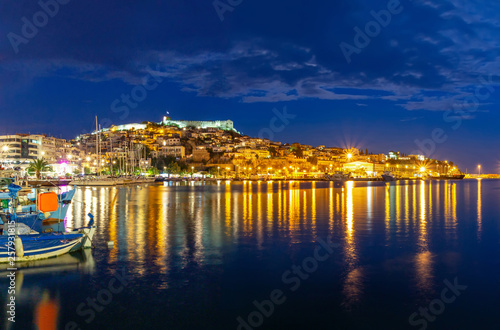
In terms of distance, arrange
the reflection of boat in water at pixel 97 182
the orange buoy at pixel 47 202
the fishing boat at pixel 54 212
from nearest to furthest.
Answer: the orange buoy at pixel 47 202, the fishing boat at pixel 54 212, the reflection of boat in water at pixel 97 182

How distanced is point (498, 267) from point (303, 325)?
6735 mm

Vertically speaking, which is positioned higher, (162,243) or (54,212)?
(54,212)

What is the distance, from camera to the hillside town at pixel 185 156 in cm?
8731

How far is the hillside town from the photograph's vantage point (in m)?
87.3

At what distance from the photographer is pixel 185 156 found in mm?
116312

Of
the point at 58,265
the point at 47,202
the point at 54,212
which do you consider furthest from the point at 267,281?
the point at 54,212

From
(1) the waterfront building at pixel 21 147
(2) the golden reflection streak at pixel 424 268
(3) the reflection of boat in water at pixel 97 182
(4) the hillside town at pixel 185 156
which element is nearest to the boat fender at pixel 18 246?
(2) the golden reflection streak at pixel 424 268

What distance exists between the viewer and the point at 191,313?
722 centimetres

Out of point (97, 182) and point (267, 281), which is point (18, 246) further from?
point (97, 182)

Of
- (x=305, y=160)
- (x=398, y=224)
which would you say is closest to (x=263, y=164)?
(x=305, y=160)

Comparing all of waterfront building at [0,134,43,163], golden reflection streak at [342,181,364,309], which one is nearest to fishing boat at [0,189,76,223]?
golden reflection streak at [342,181,364,309]

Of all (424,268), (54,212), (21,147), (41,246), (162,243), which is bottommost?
(424,268)

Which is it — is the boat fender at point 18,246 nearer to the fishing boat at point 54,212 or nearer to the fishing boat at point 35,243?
the fishing boat at point 35,243

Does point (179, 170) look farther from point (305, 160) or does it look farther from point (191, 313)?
point (191, 313)
